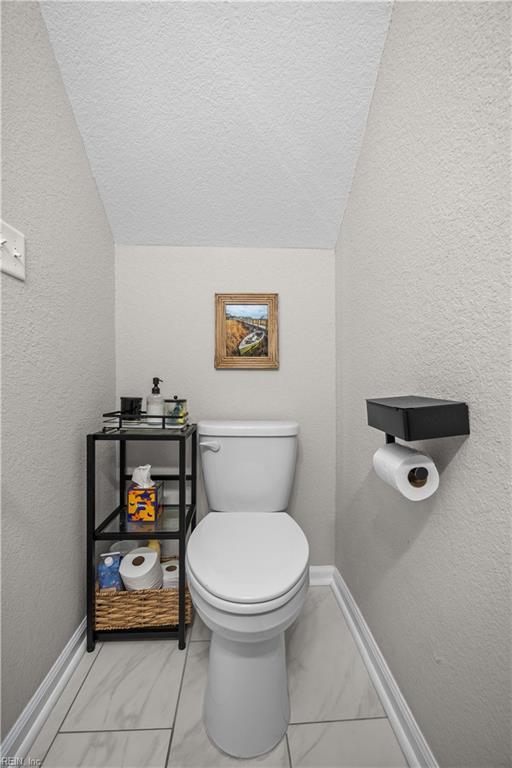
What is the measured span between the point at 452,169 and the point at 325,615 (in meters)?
1.57

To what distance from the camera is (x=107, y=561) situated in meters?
1.25

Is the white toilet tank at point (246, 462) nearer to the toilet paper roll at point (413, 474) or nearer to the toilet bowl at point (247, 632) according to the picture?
the toilet bowl at point (247, 632)

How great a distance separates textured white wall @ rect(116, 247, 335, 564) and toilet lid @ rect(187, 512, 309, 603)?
454 millimetres

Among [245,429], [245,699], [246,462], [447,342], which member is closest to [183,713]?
[245,699]

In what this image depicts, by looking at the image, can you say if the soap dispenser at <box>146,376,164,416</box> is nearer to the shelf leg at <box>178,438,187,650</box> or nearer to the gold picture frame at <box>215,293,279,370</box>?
the shelf leg at <box>178,438,187,650</box>

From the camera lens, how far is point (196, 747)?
0.89 metres

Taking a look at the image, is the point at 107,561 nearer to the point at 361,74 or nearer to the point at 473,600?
the point at 473,600

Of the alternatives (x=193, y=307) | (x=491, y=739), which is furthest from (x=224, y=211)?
(x=491, y=739)

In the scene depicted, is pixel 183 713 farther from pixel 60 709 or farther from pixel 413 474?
pixel 413 474

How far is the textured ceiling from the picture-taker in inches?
38.1

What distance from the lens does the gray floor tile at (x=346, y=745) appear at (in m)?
0.86

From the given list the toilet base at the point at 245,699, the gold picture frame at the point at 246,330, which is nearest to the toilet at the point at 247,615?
the toilet base at the point at 245,699

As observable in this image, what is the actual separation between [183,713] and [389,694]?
60 cm

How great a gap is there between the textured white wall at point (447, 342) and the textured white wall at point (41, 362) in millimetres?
1011
